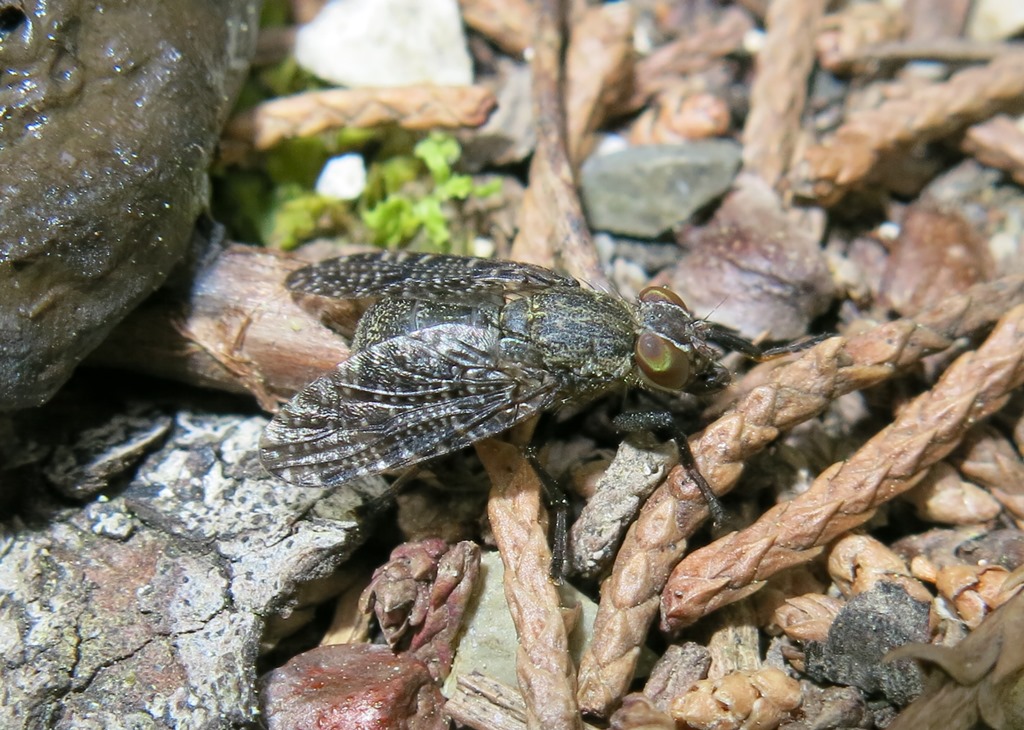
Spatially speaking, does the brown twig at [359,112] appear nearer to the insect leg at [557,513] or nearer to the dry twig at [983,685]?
the insect leg at [557,513]

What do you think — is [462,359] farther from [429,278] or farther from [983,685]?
[983,685]

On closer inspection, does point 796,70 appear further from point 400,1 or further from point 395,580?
point 395,580

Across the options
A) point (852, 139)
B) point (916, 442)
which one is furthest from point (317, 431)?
point (852, 139)

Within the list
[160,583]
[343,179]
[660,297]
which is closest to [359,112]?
[343,179]

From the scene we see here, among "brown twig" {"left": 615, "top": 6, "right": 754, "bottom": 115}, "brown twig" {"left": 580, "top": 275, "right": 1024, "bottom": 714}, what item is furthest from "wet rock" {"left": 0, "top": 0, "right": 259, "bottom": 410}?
"brown twig" {"left": 615, "top": 6, "right": 754, "bottom": 115}

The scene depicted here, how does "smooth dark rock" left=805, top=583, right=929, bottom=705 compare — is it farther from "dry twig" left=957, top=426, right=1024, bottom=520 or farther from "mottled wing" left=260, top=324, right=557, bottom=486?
"mottled wing" left=260, top=324, right=557, bottom=486

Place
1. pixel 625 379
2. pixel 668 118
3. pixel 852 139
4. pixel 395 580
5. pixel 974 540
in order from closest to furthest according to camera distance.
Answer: pixel 395 580, pixel 974 540, pixel 625 379, pixel 852 139, pixel 668 118

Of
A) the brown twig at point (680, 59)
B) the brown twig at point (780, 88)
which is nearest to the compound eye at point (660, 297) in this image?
the brown twig at point (780, 88)
